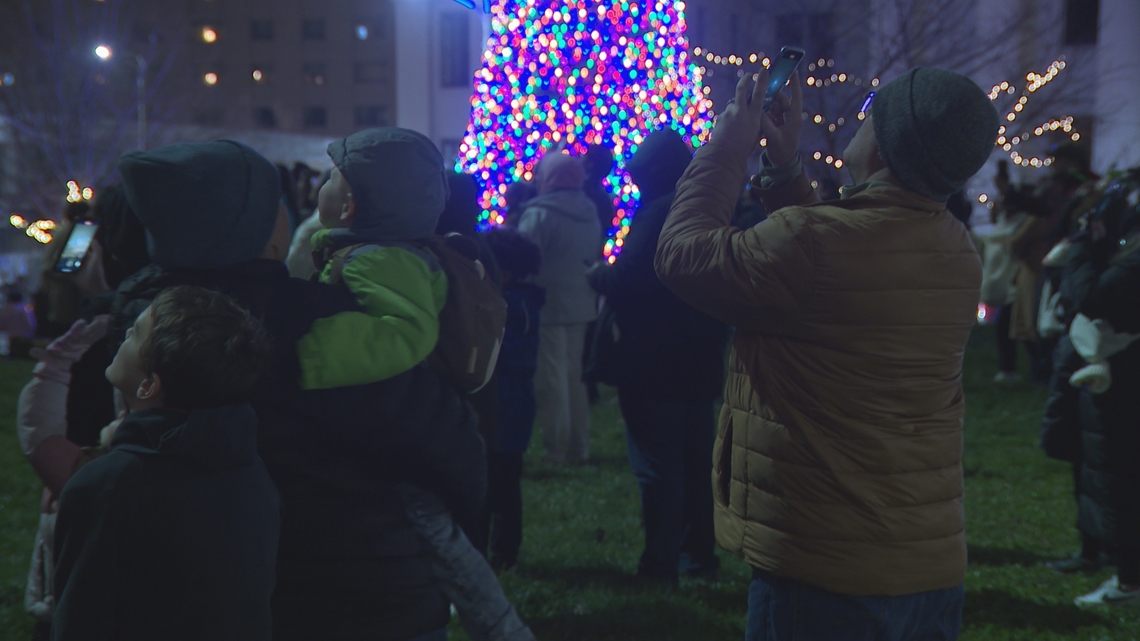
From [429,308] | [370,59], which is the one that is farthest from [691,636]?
[370,59]

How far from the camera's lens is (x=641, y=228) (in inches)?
175

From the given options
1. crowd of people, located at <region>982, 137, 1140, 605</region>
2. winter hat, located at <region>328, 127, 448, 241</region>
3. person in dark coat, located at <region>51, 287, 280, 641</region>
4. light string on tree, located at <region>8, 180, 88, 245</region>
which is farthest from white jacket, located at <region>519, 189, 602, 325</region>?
light string on tree, located at <region>8, 180, 88, 245</region>

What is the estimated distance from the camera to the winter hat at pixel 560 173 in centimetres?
700

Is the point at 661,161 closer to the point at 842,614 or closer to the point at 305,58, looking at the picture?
the point at 842,614

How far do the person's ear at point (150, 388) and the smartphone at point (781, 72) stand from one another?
1429 mm

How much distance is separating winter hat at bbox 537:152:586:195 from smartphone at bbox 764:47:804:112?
4.70 m

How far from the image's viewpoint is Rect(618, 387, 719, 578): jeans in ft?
14.9

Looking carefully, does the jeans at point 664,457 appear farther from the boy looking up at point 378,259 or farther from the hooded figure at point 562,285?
the hooded figure at point 562,285

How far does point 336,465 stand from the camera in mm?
2236

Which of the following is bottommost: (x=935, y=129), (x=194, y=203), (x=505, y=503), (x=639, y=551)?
(x=639, y=551)

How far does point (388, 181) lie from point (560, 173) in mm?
4761

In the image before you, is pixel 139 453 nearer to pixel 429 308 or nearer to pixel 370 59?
pixel 429 308

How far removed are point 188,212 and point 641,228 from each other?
2579 mm

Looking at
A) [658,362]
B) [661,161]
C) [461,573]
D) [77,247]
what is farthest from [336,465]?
[661,161]
